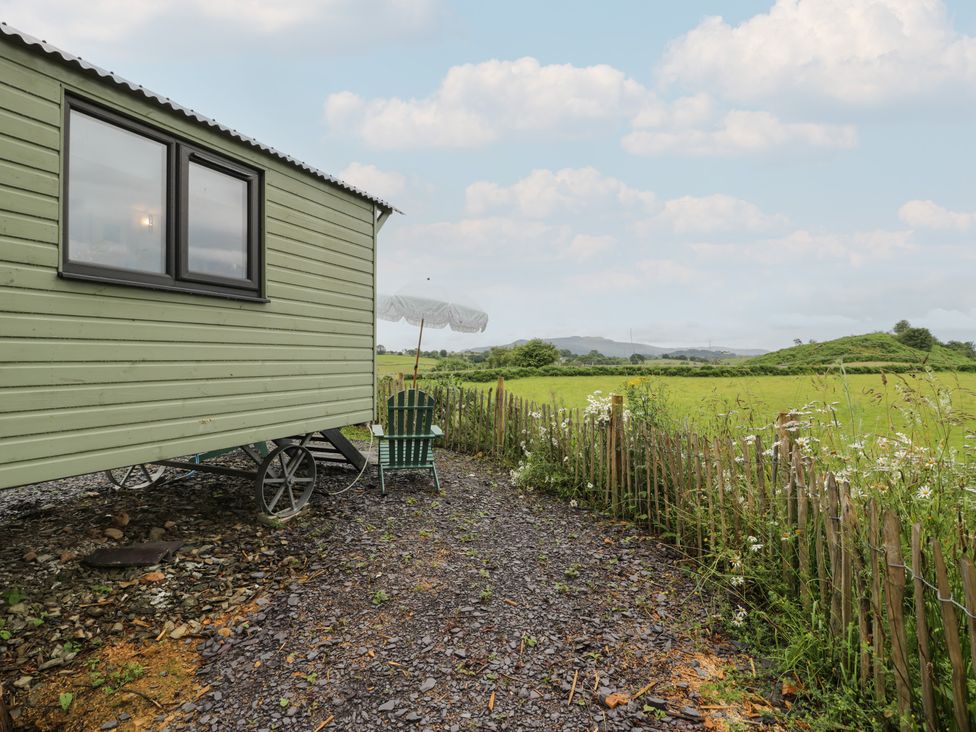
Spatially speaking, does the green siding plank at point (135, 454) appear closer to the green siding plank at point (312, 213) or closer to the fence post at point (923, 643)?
the green siding plank at point (312, 213)

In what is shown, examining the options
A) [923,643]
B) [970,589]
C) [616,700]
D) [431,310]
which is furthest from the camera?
[431,310]

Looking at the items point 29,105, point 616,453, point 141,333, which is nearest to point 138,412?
point 141,333

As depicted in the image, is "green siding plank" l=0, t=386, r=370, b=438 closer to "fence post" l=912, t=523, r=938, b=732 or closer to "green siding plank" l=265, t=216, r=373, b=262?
Answer: "green siding plank" l=265, t=216, r=373, b=262

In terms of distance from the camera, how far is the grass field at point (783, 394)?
9.36 ft

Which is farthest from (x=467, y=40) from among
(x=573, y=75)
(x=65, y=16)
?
(x=65, y=16)

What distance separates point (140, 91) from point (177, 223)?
2.99 feet

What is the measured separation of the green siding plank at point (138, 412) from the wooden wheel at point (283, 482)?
63cm

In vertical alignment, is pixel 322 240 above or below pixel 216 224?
above

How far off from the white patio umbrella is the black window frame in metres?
4.15

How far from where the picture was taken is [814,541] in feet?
9.57

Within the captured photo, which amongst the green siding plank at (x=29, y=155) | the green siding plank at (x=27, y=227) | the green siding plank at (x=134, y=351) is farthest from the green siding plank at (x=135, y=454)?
the green siding plank at (x=29, y=155)

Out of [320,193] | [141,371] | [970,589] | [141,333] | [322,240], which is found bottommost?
[970,589]

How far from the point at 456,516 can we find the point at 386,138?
1256 centimetres

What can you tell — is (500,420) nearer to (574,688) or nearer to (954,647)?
(574,688)
